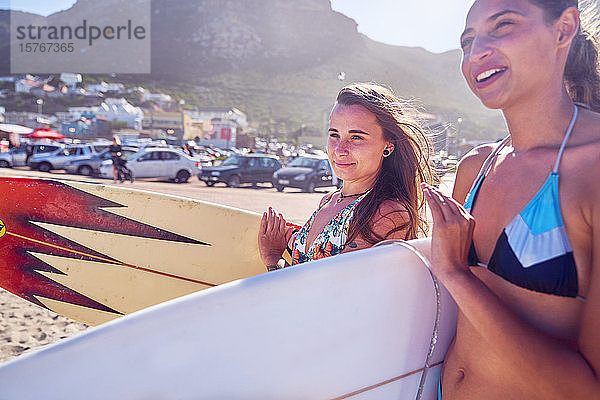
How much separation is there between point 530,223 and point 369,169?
96cm

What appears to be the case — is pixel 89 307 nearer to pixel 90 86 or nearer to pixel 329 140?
pixel 329 140

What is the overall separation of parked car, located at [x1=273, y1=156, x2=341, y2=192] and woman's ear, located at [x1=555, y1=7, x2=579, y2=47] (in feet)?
43.9

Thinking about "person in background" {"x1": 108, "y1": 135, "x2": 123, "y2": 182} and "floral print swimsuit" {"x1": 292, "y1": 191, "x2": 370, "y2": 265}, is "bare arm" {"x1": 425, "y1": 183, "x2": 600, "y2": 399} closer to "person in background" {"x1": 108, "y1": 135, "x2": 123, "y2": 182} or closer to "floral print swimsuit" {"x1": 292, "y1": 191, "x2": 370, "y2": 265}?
"floral print swimsuit" {"x1": 292, "y1": 191, "x2": 370, "y2": 265}

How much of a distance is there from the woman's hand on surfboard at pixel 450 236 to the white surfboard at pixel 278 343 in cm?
30

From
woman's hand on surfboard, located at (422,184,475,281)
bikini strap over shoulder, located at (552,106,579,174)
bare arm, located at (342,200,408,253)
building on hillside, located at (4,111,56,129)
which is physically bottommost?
bare arm, located at (342,200,408,253)

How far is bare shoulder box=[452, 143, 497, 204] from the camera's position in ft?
4.66

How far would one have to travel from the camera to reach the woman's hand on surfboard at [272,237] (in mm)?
2330

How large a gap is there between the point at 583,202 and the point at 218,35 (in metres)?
116

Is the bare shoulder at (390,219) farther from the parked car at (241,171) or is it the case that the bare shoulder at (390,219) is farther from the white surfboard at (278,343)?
the parked car at (241,171)

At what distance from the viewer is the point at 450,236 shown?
3.38ft

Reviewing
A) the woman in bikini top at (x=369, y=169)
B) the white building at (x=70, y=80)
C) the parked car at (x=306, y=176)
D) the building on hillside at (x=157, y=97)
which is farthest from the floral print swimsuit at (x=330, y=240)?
the white building at (x=70, y=80)

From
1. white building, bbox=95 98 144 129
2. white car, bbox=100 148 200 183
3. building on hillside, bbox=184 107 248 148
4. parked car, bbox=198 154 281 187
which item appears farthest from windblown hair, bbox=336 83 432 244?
white building, bbox=95 98 144 129

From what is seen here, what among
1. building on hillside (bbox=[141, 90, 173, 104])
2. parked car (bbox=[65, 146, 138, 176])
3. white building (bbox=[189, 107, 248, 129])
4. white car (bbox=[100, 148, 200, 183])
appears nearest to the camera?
white car (bbox=[100, 148, 200, 183])

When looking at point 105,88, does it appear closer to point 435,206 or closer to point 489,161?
point 489,161
